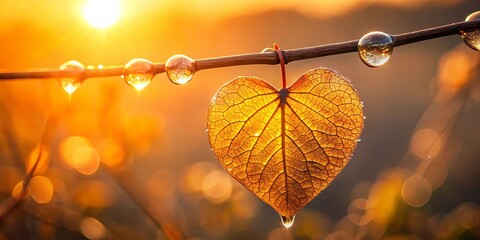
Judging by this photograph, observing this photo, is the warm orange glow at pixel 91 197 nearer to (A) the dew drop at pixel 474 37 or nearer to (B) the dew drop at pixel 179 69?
(B) the dew drop at pixel 179 69

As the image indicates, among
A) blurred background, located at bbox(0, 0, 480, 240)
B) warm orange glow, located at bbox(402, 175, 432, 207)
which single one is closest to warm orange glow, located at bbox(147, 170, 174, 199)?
blurred background, located at bbox(0, 0, 480, 240)

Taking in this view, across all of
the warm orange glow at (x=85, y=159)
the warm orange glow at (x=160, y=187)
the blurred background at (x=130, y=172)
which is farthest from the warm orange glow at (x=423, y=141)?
the warm orange glow at (x=85, y=159)

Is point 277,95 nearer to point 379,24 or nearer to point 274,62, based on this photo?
point 274,62

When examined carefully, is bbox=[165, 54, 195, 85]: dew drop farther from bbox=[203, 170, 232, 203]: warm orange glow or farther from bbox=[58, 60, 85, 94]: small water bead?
bbox=[203, 170, 232, 203]: warm orange glow

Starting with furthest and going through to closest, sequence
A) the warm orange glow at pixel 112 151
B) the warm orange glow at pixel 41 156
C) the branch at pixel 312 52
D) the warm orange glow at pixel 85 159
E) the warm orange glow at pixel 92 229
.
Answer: the warm orange glow at pixel 85 159
the warm orange glow at pixel 112 151
the warm orange glow at pixel 92 229
the warm orange glow at pixel 41 156
the branch at pixel 312 52

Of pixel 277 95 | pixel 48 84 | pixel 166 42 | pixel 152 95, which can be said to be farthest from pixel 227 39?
pixel 277 95

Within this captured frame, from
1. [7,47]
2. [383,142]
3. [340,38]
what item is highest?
[7,47]
